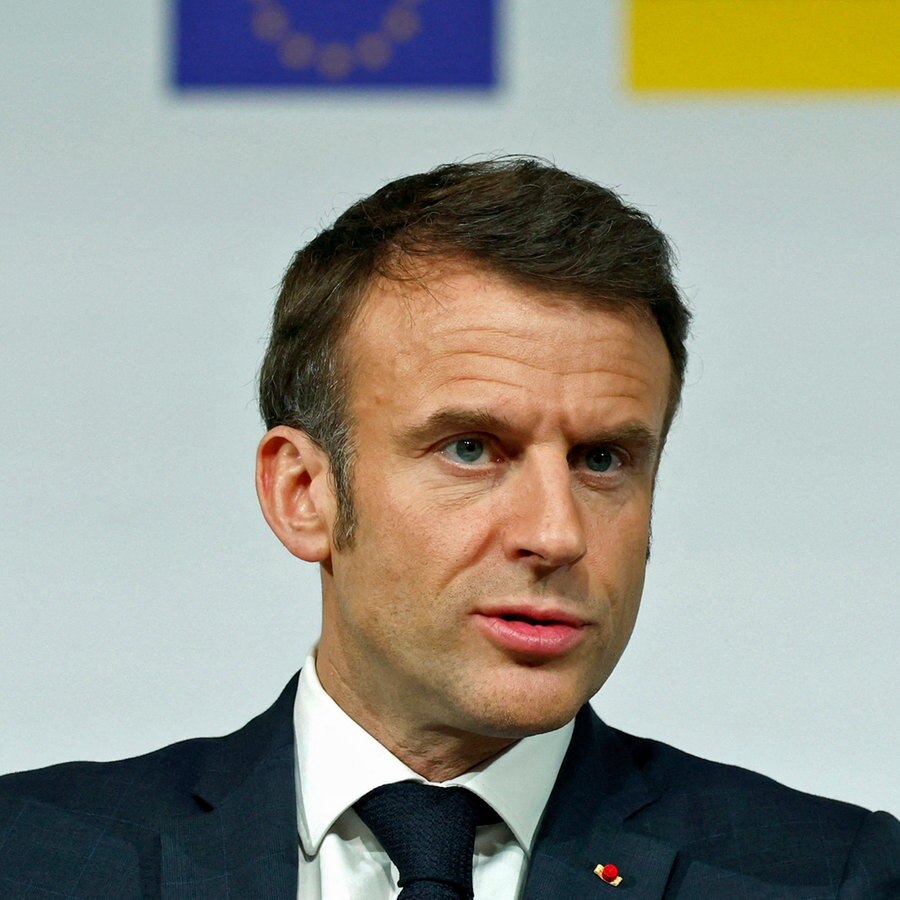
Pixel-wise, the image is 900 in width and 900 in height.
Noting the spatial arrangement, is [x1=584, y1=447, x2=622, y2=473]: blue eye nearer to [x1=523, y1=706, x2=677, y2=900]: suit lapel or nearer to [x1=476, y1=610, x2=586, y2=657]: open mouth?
[x1=476, y1=610, x2=586, y2=657]: open mouth

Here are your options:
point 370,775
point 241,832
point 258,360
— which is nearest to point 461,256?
point 370,775

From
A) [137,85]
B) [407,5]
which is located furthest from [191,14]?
[407,5]

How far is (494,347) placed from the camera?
7.86ft

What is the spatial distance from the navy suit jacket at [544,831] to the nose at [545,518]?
435 millimetres

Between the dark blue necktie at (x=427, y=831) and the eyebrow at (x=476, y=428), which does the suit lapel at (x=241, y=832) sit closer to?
the dark blue necktie at (x=427, y=831)

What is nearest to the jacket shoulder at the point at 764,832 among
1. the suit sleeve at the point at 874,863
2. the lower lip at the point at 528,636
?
the suit sleeve at the point at 874,863

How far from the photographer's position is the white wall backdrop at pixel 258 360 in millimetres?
3277

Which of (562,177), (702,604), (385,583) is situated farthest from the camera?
(702,604)

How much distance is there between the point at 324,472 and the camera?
102 inches

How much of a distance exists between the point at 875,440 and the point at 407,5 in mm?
1216

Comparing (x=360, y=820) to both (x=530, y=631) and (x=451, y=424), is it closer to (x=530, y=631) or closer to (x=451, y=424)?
(x=530, y=631)

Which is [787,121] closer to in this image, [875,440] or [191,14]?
[875,440]

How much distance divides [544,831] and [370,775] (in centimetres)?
26

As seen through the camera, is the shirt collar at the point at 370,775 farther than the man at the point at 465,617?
Yes
